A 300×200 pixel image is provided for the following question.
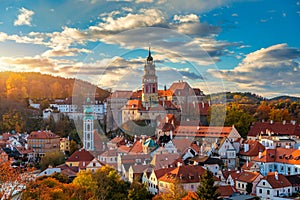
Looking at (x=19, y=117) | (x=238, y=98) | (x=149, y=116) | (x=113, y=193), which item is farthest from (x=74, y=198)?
(x=238, y=98)

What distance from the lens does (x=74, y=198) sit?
1242cm

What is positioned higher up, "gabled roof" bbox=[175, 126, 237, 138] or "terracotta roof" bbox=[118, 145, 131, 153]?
"gabled roof" bbox=[175, 126, 237, 138]

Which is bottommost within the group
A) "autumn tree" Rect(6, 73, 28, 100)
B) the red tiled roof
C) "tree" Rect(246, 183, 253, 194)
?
"tree" Rect(246, 183, 253, 194)

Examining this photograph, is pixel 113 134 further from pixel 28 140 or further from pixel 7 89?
pixel 7 89

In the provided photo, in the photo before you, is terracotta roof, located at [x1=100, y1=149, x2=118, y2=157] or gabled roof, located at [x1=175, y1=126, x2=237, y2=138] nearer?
terracotta roof, located at [x1=100, y1=149, x2=118, y2=157]

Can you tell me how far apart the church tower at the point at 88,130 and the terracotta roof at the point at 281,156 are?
797 centimetres

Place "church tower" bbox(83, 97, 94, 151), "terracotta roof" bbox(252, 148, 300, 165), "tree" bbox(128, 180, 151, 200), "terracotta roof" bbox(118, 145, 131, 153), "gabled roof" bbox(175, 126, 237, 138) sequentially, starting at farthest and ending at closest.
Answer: "gabled roof" bbox(175, 126, 237, 138), "church tower" bbox(83, 97, 94, 151), "terracotta roof" bbox(118, 145, 131, 153), "terracotta roof" bbox(252, 148, 300, 165), "tree" bbox(128, 180, 151, 200)

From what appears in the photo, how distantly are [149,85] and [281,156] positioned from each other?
281 inches

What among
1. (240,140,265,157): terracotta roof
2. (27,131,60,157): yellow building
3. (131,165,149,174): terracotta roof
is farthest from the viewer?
(27,131,60,157): yellow building

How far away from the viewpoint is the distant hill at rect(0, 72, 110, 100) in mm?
40562

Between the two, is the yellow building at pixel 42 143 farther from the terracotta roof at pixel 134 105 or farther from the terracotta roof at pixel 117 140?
the terracotta roof at pixel 134 105

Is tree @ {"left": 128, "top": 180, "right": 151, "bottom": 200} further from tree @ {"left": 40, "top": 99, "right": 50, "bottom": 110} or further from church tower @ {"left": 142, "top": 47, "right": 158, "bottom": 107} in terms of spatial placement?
tree @ {"left": 40, "top": 99, "right": 50, "bottom": 110}

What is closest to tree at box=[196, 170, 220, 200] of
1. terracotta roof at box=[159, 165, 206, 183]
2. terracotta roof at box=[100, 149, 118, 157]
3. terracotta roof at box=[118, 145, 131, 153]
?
terracotta roof at box=[159, 165, 206, 183]

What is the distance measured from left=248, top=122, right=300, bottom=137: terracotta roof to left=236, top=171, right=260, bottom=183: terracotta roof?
25.9 ft
